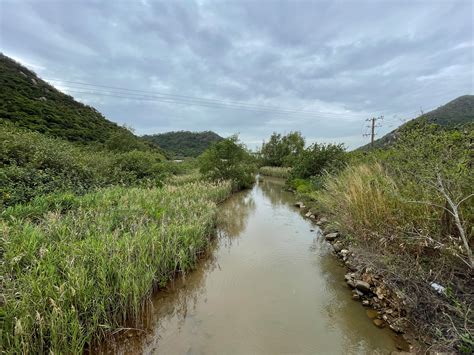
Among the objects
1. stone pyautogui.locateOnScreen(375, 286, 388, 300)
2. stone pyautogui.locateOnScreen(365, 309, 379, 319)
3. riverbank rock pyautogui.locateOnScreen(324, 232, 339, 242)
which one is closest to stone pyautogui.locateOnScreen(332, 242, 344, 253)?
riverbank rock pyautogui.locateOnScreen(324, 232, 339, 242)

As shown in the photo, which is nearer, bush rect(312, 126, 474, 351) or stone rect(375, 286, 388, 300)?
bush rect(312, 126, 474, 351)

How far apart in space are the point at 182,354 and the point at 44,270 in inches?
77.8

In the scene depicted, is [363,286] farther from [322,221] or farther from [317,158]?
[317,158]

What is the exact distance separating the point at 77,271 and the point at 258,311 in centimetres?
255

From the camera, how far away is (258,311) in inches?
136

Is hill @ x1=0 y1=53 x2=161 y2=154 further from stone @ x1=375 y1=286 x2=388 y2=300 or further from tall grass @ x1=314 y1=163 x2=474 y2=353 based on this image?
stone @ x1=375 y1=286 x2=388 y2=300

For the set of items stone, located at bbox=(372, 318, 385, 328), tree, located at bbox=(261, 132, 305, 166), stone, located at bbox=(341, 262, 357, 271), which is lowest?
stone, located at bbox=(372, 318, 385, 328)

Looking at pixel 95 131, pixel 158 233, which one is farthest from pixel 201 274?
pixel 95 131

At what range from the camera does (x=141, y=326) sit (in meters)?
3.04

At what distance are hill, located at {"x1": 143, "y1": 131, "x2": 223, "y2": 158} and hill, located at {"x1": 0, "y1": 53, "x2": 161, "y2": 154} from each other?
16932 millimetres

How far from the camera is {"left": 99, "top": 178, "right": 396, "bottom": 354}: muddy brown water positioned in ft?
9.12

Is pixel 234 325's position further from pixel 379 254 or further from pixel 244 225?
pixel 244 225

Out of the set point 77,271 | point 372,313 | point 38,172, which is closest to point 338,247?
point 372,313

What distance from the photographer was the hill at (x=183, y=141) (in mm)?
48200
